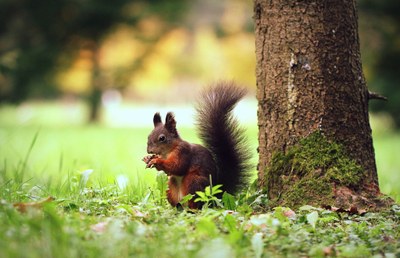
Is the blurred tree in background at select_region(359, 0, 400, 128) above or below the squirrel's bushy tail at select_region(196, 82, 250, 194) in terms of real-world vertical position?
above

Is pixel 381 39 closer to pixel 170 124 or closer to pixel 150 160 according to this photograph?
pixel 170 124

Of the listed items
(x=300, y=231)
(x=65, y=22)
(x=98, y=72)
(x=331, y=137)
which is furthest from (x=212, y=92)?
(x=98, y=72)

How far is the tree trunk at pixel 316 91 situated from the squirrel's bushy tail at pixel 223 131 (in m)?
0.22

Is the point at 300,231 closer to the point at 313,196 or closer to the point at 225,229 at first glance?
the point at 225,229

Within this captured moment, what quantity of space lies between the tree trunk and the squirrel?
227 millimetres

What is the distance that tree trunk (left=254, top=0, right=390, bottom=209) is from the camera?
321 centimetres

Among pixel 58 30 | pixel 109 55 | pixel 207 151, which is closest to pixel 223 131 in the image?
pixel 207 151

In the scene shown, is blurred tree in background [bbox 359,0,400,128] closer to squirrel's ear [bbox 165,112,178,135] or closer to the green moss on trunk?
the green moss on trunk

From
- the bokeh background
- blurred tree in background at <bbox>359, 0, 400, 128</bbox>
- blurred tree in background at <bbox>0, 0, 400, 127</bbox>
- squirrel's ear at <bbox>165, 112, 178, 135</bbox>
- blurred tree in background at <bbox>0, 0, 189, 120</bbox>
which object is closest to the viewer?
squirrel's ear at <bbox>165, 112, 178, 135</bbox>

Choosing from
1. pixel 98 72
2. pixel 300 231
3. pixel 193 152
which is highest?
pixel 98 72

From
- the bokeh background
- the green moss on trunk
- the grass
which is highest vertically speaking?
the bokeh background

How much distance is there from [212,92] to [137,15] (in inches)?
593

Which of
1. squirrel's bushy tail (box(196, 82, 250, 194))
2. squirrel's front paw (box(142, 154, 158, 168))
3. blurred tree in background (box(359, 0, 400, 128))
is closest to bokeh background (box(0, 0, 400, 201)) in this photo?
blurred tree in background (box(359, 0, 400, 128))

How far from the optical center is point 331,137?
3.21 meters
